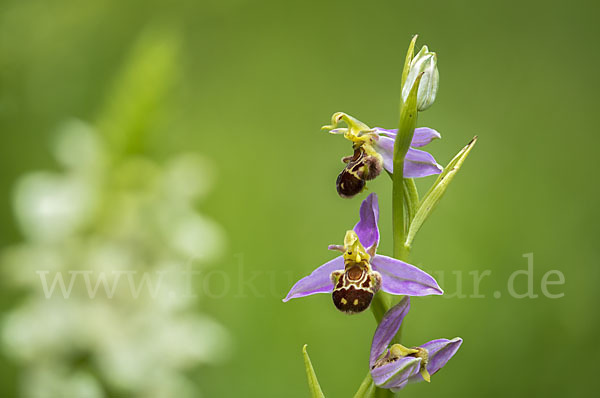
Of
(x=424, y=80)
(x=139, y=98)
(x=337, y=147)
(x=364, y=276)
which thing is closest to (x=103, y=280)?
(x=139, y=98)

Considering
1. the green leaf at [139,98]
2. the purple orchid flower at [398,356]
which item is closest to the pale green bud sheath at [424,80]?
the purple orchid flower at [398,356]

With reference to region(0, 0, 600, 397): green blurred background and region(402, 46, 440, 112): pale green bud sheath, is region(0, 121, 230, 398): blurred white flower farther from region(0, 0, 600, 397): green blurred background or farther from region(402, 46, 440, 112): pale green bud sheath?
region(402, 46, 440, 112): pale green bud sheath

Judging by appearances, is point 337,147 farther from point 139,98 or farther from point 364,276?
point 364,276

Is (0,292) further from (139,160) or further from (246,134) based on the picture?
(246,134)

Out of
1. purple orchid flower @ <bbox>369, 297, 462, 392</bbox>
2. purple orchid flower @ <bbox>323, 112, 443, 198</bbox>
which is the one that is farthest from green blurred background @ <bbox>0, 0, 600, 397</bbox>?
purple orchid flower @ <bbox>369, 297, 462, 392</bbox>

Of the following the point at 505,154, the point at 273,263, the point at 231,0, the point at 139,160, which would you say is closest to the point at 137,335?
the point at 139,160
